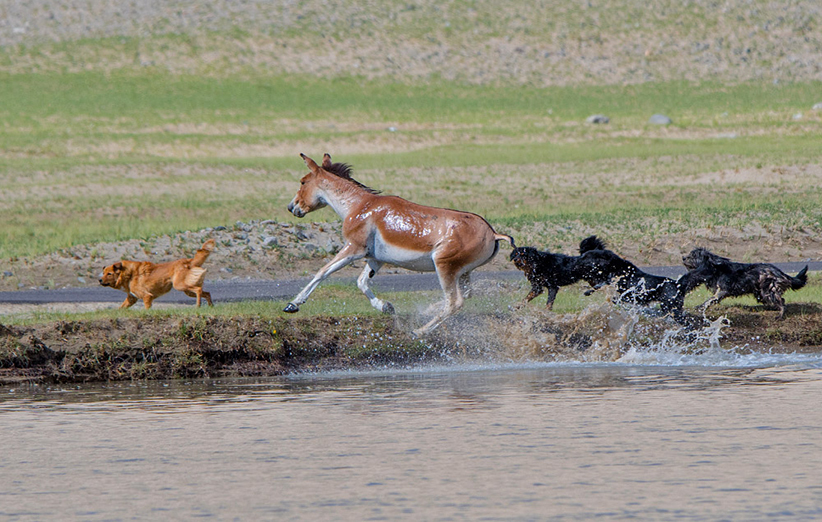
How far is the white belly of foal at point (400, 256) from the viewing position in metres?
12.4

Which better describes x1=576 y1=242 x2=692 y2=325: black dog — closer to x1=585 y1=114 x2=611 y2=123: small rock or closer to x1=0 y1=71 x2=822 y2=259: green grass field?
x1=0 y1=71 x2=822 y2=259: green grass field

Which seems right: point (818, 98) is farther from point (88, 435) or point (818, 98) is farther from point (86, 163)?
point (88, 435)

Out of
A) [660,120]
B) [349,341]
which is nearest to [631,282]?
[349,341]

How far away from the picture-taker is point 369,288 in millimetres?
12469

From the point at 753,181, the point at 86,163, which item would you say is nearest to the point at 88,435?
the point at 753,181

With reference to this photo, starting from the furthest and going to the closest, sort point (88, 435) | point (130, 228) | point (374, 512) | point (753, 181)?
point (753, 181) → point (130, 228) → point (88, 435) → point (374, 512)

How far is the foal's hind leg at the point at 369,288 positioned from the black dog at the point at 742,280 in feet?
10.3

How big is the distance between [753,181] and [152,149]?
20681 mm

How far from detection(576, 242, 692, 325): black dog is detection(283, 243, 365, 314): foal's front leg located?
2438mm

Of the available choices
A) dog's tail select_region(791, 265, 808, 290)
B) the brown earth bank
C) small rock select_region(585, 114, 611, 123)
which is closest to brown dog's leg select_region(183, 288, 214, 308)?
the brown earth bank

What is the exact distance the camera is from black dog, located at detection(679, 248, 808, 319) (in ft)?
42.0

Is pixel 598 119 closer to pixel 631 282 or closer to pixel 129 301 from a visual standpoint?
pixel 631 282

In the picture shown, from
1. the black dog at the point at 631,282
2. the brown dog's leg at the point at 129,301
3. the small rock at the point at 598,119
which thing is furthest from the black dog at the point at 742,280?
the small rock at the point at 598,119

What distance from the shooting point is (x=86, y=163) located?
35594 millimetres
